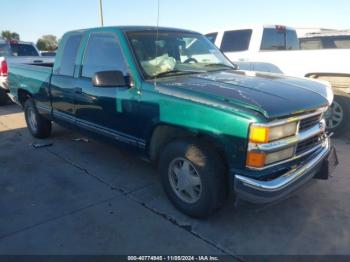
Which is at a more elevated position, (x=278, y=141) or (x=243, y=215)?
(x=278, y=141)

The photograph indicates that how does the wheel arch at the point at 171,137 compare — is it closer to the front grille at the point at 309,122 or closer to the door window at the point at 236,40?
the front grille at the point at 309,122

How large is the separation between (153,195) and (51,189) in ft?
4.03

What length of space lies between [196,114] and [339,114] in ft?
12.9

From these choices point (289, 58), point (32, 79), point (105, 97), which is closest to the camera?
point (105, 97)

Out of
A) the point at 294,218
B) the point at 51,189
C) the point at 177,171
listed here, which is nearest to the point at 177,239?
the point at 177,171

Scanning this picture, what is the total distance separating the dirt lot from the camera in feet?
9.29

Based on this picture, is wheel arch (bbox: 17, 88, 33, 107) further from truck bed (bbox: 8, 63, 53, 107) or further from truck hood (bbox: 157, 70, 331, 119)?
truck hood (bbox: 157, 70, 331, 119)

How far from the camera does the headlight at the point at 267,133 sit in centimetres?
254

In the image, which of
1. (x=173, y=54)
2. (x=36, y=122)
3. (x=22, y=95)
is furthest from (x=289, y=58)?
(x=22, y=95)

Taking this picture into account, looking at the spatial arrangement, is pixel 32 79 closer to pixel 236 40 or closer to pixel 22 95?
pixel 22 95

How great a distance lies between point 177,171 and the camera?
326 cm

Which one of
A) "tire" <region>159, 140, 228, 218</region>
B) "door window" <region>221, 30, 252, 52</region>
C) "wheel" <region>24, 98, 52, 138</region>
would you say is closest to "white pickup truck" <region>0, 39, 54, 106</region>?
"wheel" <region>24, 98, 52, 138</region>

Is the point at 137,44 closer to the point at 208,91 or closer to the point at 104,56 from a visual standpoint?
the point at 104,56

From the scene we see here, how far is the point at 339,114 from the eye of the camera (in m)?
5.75
